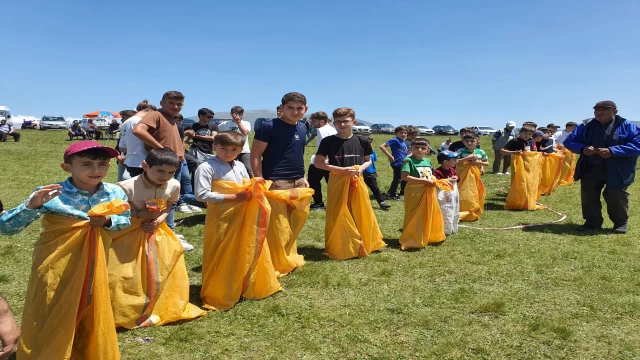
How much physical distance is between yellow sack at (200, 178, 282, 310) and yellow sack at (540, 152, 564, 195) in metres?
9.24

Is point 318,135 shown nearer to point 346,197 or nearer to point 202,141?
point 202,141

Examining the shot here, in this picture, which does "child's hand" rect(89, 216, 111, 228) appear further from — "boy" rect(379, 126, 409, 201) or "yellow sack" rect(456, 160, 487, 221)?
"boy" rect(379, 126, 409, 201)

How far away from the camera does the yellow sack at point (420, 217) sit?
5973 mm

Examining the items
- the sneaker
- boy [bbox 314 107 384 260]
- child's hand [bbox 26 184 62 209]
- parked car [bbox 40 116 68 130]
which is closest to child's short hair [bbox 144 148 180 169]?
child's hand [bbox 26 184 62 209]

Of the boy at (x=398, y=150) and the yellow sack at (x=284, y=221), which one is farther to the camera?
the boy at (x=398, y=150)

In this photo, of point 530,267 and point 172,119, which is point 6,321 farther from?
point 530,267

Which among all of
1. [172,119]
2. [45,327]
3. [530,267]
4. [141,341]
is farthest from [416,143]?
[45,327]

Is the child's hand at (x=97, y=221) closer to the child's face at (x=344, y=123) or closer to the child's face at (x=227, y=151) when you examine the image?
the child's face at (x=227, y=151)

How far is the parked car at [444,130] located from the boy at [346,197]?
39144 millimetres

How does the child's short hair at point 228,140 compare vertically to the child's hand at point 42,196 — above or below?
above

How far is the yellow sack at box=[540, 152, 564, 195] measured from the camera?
11.0 meters

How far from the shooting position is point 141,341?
130 inches

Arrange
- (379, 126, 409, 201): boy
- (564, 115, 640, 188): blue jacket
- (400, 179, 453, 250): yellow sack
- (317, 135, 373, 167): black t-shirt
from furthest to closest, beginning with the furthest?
(379, 126, 409, 201): boy, (564, 115, 640, 188): blue jacket, (400, 179, 453, 250): yellow sack, (317, 135, 373, 167): black t-shirt

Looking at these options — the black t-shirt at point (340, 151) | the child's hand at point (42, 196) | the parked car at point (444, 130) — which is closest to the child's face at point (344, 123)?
the black t-shirt at point (340, 151)
